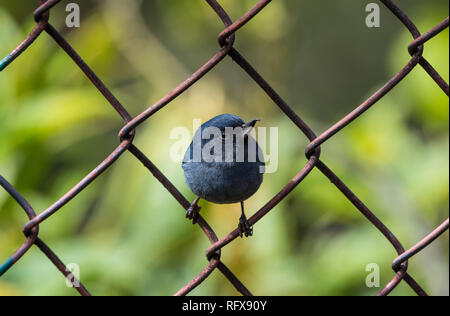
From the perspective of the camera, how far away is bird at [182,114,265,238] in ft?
6.02

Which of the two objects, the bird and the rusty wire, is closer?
the rusty wire

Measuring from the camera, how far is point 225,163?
1.88m

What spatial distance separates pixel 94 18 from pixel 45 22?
275cm

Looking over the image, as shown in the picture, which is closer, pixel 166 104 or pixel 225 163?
pixel 166 104

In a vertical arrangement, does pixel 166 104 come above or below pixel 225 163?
above

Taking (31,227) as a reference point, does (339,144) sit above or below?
below

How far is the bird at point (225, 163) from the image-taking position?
6.02 ft

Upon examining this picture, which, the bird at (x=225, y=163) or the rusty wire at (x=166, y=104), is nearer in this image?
the rusty wire at (x=166, y=104)

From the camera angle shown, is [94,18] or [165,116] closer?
[165,116]

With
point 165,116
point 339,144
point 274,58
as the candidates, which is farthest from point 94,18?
point 339,144

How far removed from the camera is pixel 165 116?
3.48 meters

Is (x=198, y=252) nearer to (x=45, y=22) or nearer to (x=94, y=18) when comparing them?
(x=45, y=22)
